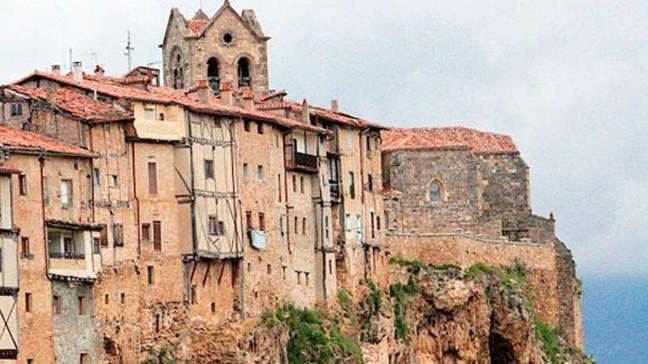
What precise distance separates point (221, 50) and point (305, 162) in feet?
Answer: 62.8

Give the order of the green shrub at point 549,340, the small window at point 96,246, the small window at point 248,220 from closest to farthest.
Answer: the small window at point 96,246 → the small window at point 248,220 → the green shrub at point 549,340

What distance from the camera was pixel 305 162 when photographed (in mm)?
95750

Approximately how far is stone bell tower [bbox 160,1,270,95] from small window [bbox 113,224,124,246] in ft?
100

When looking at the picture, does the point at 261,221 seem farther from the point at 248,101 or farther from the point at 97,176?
the point at 97,176

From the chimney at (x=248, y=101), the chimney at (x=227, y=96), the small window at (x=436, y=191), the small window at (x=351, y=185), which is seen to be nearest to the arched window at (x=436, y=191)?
the small window at (x=436, y=191)

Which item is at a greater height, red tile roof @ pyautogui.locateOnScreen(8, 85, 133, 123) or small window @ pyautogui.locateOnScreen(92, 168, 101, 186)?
red tile roof @ pyautogui.locateOnScreen(8, 85, 133, 123)

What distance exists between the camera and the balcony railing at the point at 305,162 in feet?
311

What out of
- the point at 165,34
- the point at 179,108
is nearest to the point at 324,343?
the point at 179,108

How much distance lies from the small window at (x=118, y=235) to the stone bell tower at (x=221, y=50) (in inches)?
1202

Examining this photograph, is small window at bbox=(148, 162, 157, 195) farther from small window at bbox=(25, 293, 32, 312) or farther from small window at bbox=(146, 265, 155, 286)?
small window at bbox=(25, 293, 32, 312)

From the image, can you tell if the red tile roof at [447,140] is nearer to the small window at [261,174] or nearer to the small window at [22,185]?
the small window at [261,174]

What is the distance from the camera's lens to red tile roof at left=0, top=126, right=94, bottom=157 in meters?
77.0

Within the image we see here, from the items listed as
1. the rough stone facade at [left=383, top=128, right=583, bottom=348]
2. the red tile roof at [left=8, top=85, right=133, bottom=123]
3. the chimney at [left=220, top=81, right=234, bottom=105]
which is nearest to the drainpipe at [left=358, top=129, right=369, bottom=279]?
the rough stone facade at [left=383, top=128, right=583, bottom=348]

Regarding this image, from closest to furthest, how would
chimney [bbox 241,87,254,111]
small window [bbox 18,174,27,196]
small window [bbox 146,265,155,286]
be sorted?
small window [bbox 18,174,27,196] < small window [bbox 146,265,155,286] < chimney [bbox 241,87,254,111]
